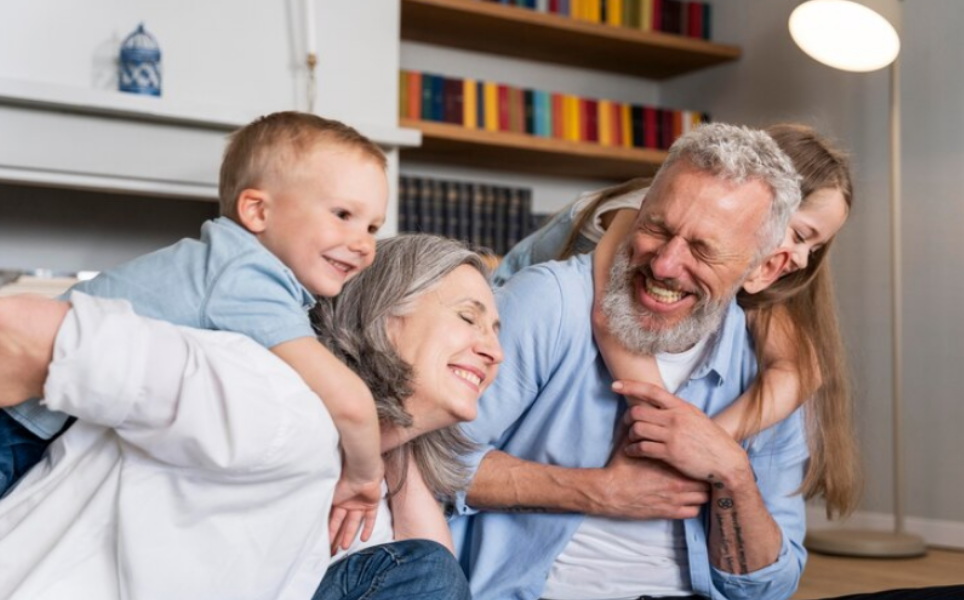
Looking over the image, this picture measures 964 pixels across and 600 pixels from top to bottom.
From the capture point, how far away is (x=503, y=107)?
435 cm

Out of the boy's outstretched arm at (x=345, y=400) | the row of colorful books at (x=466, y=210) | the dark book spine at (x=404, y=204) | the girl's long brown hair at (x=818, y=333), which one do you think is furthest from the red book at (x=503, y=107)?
the boy's outstretched arm at (x=345, y=400)

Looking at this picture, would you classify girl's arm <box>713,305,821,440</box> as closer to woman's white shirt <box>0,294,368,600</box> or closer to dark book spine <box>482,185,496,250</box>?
woman's white shirt <box>0,294,368,600</box>

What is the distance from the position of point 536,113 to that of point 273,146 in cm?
316

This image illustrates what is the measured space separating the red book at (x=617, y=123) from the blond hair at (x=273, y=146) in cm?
329

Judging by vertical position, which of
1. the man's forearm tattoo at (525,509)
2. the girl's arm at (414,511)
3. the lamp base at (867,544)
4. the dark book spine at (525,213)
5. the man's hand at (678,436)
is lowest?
the lamp base at (867,544)

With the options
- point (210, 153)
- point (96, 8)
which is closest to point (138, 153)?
point (210, 153)

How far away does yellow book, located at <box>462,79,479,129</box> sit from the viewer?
425 cm

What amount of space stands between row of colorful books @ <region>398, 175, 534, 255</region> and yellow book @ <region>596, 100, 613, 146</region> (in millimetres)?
403

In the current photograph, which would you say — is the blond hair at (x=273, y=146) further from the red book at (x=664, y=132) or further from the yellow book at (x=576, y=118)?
the red book at (x=664, y=132)

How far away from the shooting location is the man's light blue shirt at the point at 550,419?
5.72 feet

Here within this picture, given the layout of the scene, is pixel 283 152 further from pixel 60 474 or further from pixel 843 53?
pixel 843 53

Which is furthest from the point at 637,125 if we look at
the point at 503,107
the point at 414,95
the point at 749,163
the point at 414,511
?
the point at 414,511

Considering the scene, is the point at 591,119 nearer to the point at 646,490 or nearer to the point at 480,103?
the point at 480,103

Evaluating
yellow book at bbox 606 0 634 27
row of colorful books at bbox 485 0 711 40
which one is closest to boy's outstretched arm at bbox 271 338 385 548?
row of colorful books at bbox 485 0 711 40
